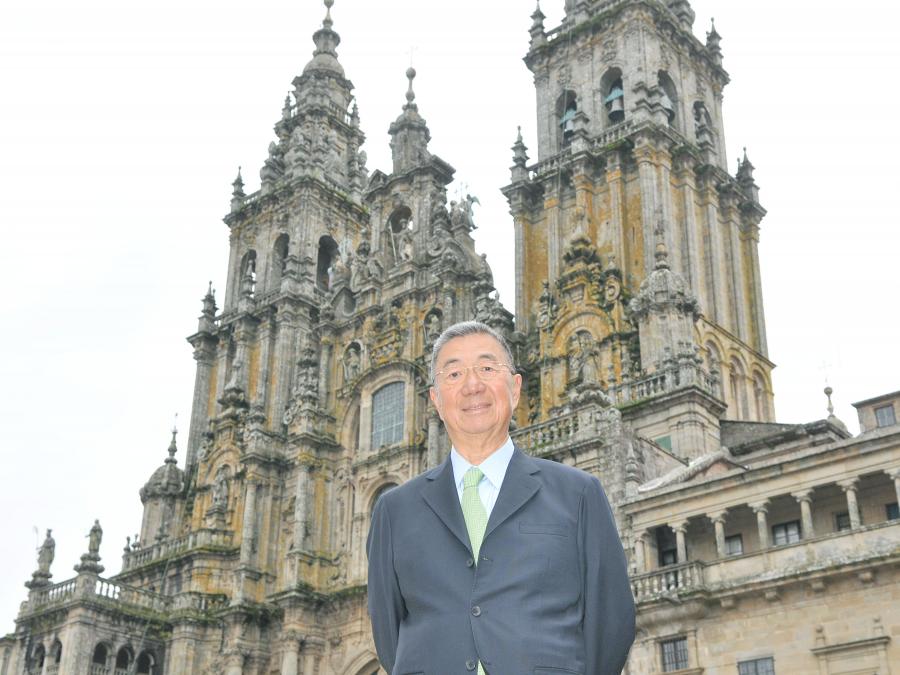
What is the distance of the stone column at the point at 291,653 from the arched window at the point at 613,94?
2276 centimetres

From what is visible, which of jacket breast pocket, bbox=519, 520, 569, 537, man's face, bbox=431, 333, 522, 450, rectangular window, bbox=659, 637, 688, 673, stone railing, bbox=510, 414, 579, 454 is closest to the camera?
jacket breast pocket, bbox=519, 520, 569, 537

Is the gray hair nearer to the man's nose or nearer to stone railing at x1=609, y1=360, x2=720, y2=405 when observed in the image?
the man's nose

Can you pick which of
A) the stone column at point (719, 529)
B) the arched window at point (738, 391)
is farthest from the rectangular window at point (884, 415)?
the arched window at point (738, 391)

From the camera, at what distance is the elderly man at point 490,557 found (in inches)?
194

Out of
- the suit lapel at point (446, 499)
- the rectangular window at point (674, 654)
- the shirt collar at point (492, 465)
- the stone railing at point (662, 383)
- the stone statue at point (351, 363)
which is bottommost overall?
the suit lapel at point (446, 499)

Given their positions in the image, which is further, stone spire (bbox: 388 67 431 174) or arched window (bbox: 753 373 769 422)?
stone spire (bbox: 388 67 431 174)

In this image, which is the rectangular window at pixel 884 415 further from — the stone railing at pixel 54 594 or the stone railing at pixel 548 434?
the stone railing at pixel 54 594

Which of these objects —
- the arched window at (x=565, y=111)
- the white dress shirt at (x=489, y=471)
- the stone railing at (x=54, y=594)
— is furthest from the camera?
the arched window at (x=565, y=111)

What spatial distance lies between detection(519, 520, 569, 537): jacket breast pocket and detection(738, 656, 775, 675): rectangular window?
19.8 meters

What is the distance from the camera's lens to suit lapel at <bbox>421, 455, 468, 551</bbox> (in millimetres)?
5273

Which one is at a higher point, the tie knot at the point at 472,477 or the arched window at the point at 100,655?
the arched window at the point at 100,655

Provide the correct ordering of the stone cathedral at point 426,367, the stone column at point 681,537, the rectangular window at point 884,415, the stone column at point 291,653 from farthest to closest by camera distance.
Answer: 1. the stone column at point 291,653
2. the stone cathedral at point 426,367
3. the rectangular window at point 884,415
4. the stone column at point 681,537

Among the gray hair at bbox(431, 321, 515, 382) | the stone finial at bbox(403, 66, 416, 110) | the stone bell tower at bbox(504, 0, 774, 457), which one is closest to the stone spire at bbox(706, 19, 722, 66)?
the stone bell tower at bbox(504, 0, 774, 457)

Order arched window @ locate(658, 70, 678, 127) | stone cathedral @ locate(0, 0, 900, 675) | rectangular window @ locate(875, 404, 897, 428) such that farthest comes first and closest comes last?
1. arched window @ locate(658, 70, 678, 127)
2. stone cathedral @ locate(0, 0, 900, 675)
3. rectangular window @ locate(875, 404, 897, 428)
